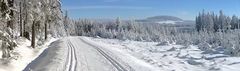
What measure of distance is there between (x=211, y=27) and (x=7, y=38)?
354 feet

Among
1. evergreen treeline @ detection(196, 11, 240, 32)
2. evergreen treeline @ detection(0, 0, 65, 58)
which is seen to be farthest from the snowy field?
evergreen treeline @ detection(196, 11, 240, 32)

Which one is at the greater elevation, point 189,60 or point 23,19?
point 23,19

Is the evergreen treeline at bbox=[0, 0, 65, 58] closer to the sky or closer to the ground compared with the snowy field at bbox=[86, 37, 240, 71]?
closer to the sky

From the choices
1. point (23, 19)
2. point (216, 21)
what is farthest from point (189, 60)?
point (216, 21)

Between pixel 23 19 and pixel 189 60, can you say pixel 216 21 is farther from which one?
pixel 189 60

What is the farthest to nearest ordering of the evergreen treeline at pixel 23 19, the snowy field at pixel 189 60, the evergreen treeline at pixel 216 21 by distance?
the evergreen treeline at pixel 216 21
the snowy field at pixel 189 60
the evergreen treeline at pixel 23 19

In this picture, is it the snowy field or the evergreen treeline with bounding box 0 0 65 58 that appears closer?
the evergreen treeline with bounding box 0 0 65 58

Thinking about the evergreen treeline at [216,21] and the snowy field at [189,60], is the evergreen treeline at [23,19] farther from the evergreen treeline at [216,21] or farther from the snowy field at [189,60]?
the evergreen treeline at [216,21]

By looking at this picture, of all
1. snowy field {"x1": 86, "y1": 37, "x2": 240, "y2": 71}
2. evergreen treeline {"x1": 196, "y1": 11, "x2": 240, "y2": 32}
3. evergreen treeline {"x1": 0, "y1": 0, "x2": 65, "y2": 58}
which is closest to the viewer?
evergreen treeline {"x1": 0, "y1": 0, "x2": 65, "y2": 58}

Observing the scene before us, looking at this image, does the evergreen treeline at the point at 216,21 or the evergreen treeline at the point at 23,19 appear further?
the evergreen treeline at the point at 216,21

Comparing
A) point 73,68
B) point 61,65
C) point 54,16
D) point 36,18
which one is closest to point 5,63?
point 61,65

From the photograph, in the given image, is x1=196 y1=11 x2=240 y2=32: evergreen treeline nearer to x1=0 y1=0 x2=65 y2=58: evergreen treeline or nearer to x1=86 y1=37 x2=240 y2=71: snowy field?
x1=0 y1=0 x2=65 y2=58: evergreen treeline

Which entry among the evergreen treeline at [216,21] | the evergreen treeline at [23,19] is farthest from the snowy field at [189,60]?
the evergreen treeline at [216,21]

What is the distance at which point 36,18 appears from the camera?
38.4 meters
